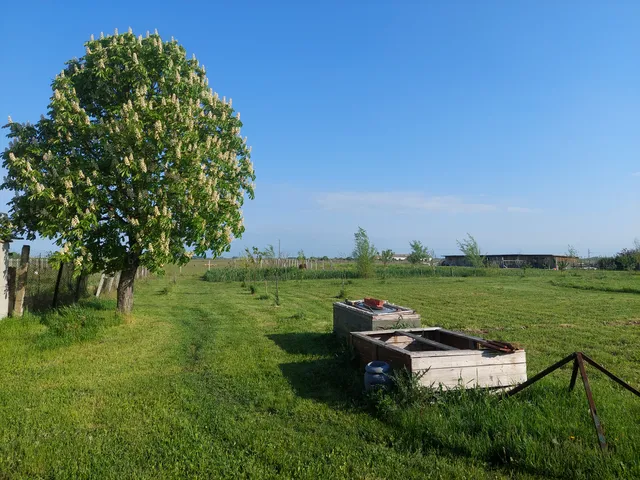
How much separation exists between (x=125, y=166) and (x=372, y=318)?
21.5 feet

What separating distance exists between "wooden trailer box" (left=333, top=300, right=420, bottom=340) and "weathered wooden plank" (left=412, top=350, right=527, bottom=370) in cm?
321

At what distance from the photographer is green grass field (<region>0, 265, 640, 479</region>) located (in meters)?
4.25

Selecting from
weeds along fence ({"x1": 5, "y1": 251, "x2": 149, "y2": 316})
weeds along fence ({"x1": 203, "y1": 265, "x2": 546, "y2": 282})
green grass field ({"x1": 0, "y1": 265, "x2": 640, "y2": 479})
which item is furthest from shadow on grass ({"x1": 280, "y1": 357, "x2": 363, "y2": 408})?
weeds along fence ({"x1": 203, "y1": 265, "x2": 546, "y2": 282})

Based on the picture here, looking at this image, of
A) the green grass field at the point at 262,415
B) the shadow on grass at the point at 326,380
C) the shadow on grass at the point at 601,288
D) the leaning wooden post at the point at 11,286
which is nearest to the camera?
the green grass field at the point at 262,415

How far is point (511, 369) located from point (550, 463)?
85.5 inches

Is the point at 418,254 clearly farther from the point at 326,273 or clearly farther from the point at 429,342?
the point at 429,342

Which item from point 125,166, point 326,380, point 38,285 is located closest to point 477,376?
point 326,380

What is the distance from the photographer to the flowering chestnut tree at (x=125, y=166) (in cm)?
1030

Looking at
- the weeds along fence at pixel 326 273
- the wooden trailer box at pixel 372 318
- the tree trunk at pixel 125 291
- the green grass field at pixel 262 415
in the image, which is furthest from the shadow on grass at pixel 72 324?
the weeds along fence at pixel 326 273

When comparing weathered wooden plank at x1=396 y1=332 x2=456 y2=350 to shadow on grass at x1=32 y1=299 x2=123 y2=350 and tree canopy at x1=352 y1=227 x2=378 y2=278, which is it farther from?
tree canopy at x1=352 y1=227 x2=378 y2=278

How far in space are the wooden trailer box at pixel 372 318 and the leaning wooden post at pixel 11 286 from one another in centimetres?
809

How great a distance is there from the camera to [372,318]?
9.23 metres

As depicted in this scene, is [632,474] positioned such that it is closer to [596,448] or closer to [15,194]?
[596,448]

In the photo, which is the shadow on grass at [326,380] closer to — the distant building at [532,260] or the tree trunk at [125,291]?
the tree trunk at [125,291]
